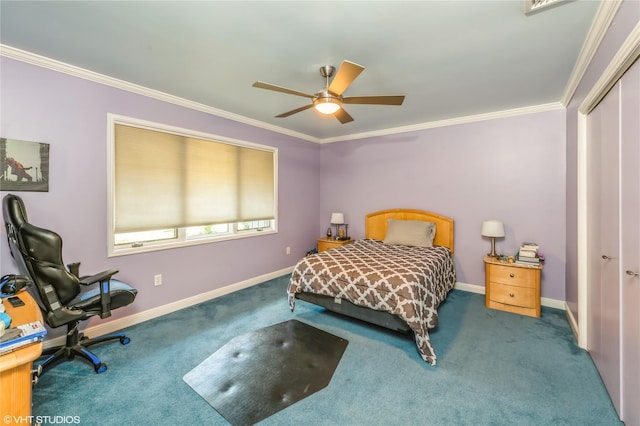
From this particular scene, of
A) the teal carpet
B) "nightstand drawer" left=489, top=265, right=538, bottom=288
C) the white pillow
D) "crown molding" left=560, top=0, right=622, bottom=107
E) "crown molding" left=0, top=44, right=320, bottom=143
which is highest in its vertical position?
"crown molding" left=0, top=44, right=320, bottom=143

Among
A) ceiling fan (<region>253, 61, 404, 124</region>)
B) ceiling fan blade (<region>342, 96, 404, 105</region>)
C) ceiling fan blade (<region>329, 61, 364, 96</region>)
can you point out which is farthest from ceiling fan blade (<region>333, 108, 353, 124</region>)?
ceiling fan blade (<region>329, 61, 364, 96</region>)

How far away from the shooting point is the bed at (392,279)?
2400 millimetres

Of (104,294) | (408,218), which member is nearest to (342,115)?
(408,218)

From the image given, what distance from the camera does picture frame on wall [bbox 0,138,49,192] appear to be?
86.7 inches

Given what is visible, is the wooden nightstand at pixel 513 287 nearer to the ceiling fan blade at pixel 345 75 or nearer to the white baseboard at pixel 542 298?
the white baseboard at pixel 542 298

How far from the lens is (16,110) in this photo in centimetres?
225

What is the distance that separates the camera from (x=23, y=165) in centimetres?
228

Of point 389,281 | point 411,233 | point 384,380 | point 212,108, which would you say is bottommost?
point 384,380

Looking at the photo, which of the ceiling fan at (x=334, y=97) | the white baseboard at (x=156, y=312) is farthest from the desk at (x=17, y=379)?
the ceiling fan at (x=334, y=97)

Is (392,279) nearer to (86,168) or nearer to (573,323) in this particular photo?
(573,323)

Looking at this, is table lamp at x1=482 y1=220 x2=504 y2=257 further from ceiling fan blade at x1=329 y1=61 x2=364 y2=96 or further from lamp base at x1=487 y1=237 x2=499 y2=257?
ceiling fan blade at x1=329 y1=61 x2=364 y2=96

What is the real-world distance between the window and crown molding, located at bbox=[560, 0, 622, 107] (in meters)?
3.67

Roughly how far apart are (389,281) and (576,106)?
A: 257cm

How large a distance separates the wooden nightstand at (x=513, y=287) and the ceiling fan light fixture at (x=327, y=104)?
8.63 feet
